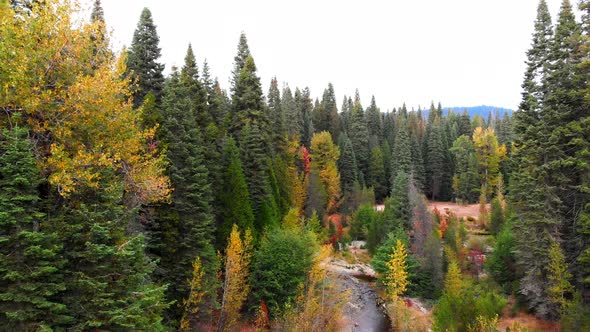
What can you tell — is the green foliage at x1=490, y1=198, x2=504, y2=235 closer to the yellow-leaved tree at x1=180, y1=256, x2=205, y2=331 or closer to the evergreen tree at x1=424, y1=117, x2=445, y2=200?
the evergreen tree at x1=424, y1=117, x2=445, y2=200

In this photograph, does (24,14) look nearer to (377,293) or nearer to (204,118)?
(204,118)

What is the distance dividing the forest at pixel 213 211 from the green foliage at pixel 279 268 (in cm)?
→ 14

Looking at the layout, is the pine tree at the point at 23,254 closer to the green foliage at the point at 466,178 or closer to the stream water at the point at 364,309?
the stream water at the point at 364,309

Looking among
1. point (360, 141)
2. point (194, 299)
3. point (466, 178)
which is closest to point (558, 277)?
point (194, 299)

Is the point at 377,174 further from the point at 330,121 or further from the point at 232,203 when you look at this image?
the point at 232,203

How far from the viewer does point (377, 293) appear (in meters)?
39.7

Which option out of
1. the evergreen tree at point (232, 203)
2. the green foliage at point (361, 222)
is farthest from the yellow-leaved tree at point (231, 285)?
the green foliage at point (361, 222)

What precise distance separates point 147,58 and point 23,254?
21134mm

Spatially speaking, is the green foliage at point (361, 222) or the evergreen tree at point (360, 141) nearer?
the green foliage at point (361, 222)

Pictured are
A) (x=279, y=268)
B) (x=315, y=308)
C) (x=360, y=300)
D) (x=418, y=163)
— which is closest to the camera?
(x=315, y=308)

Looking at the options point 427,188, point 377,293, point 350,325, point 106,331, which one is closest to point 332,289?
point 350,325

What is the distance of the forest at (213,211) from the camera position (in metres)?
10.4

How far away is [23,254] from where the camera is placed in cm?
944

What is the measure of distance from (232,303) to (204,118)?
16.1m
